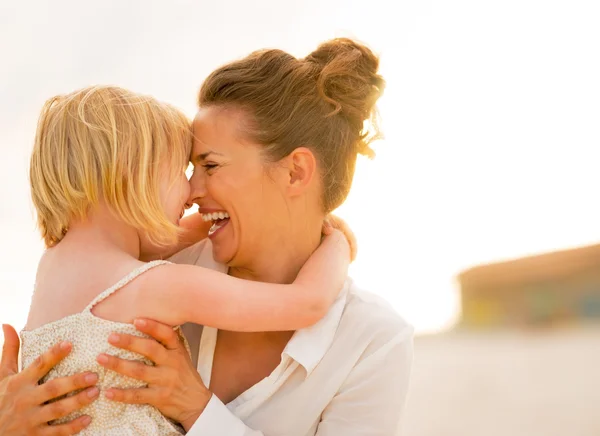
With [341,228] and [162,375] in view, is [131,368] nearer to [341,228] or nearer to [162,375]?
[162,375]

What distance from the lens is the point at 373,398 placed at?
2898mm

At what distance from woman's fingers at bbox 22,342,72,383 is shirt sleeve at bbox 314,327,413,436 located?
96cm

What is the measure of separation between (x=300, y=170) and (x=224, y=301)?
82 cm

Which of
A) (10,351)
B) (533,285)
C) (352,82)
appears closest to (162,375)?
(10,351)

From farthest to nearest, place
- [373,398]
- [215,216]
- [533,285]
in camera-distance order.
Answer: [533,285] < [215,216] < [373,398]

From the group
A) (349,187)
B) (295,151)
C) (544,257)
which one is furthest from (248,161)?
(544,257)

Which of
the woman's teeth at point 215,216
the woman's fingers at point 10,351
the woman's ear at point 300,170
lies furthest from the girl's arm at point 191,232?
the woman's fingers at point 10,351

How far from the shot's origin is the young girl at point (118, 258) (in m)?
2.57

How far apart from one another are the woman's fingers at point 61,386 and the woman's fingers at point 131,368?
0.24ft

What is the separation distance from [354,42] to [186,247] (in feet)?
3.78

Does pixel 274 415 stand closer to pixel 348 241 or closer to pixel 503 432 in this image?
pixel 348 241

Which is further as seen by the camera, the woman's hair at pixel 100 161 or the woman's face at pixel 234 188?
the woman's face at pixel 234 188

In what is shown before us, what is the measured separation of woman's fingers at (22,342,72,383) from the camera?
8.27 ft

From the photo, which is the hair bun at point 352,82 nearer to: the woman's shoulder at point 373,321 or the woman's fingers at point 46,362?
the woman's shoulder at point 373,321
